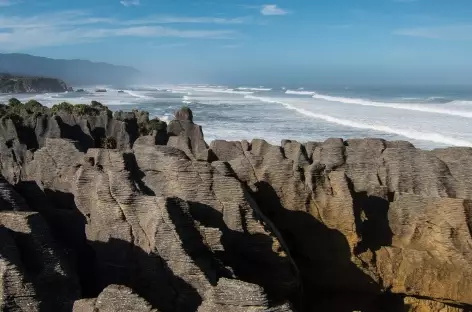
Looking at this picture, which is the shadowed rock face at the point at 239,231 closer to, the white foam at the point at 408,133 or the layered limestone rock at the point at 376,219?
the layered limestone rock at the point at 376,219

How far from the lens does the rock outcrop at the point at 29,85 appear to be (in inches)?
5241

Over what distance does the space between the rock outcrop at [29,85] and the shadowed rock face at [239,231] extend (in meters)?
132

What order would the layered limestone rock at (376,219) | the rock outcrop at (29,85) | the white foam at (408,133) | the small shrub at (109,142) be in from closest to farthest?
1. the layered limestone rock at (376,219)
2. the small shrub at (109,142)
3. the white foam at (408,133)
4. the rock outcrop at (29,85)

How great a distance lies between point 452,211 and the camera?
934 centimetres

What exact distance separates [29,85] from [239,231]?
477 feet

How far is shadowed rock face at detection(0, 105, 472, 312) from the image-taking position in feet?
23.1

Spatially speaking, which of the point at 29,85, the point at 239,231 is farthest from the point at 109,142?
the point at 29,85

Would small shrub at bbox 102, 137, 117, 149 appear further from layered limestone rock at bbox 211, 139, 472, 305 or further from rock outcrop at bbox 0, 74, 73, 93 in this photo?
rock outcrop at bbox 0, 74, 73, 93

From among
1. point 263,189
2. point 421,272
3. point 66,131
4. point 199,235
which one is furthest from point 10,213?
point 66,131

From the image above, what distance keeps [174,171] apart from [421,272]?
4.65m

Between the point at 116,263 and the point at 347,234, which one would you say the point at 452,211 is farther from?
the point at 116,263

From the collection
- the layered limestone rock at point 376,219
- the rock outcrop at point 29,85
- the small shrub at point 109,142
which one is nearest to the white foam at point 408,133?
the small shrub at point 109,142

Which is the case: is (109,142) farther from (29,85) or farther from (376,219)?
(29,85)

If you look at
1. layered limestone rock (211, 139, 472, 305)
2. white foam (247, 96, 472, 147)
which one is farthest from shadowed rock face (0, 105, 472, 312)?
white foam (247, 96, 472, 147)
